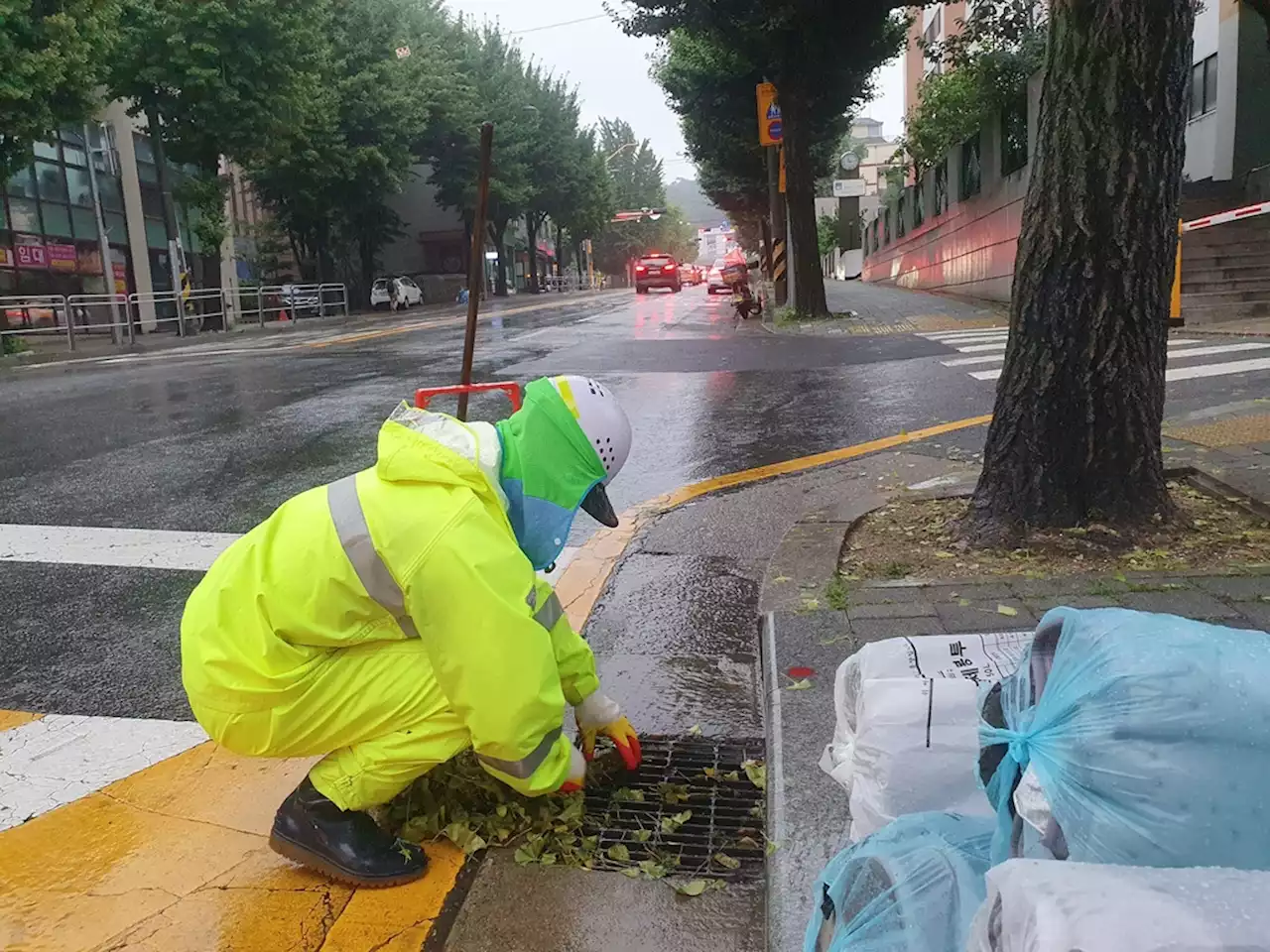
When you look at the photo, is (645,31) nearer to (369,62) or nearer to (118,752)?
(369,62)

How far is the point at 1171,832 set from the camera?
3.41 ft

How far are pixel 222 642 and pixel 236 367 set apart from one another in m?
11.7

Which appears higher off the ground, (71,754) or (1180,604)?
(1180,604)

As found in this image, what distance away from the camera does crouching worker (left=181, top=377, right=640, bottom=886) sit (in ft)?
6.64

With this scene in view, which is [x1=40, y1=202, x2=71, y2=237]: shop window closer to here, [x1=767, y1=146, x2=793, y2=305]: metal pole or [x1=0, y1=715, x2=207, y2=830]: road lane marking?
[x1=767, y1=146, x2=793, y2=305]: metal pole

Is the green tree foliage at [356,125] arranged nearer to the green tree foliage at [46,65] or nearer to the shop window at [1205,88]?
the green tree foliage at [46,65]

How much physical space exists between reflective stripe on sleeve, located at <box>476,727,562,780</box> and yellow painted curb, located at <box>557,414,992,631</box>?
1.44 meters

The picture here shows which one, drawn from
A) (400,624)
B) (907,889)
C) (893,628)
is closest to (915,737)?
(907,889)

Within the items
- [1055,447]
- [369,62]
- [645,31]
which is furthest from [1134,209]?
[369,62]

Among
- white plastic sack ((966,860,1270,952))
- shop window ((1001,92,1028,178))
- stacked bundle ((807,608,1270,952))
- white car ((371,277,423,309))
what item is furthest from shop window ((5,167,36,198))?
white plastic sack ((966,860,1270,952))

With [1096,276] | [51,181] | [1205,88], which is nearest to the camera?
[1096,276]

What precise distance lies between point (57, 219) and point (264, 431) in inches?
823

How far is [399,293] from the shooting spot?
34750mm

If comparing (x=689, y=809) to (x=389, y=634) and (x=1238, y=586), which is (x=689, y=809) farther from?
(x=1238, y=586)
